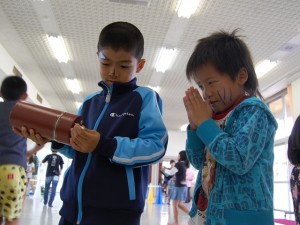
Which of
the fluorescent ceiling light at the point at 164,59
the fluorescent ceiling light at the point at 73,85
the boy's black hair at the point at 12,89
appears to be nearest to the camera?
the boy's black hair at the point at 12,89

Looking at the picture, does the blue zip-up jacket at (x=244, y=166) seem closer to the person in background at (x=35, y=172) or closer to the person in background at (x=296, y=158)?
the person in background at (x=296, y=158)

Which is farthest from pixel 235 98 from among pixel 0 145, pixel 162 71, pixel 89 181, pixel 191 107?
pixel 162 71

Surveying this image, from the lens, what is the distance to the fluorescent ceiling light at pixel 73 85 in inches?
351

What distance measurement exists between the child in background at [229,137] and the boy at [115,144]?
0.18m

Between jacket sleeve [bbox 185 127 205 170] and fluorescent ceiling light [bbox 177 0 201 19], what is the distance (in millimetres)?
3898

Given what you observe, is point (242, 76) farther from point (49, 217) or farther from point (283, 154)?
point (283, 154)

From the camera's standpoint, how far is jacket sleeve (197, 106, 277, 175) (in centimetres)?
86

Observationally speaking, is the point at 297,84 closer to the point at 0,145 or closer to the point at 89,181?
the point at 0,145

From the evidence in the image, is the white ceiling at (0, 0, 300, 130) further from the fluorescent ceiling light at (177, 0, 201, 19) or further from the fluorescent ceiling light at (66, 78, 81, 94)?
the fluorescent ceiling light at (66, 78, 81, 94)

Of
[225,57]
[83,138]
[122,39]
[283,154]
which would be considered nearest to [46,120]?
[83,138]

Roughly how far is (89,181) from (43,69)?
775cm

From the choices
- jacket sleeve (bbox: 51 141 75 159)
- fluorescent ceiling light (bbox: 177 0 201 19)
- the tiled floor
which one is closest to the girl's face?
jacket sleeve (bbox: 51 141 75 159)

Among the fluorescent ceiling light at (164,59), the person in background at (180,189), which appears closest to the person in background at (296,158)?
the person in background at (180,189)

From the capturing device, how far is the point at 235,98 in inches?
42.1
